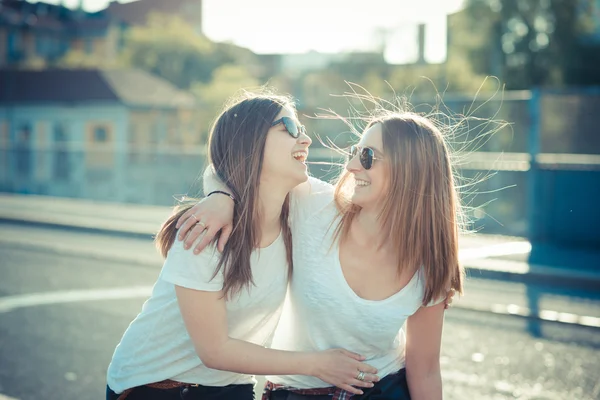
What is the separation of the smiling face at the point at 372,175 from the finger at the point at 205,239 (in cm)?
56

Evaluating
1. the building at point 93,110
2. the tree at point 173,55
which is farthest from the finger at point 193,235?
the tree at point 173,55

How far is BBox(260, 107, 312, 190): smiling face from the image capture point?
284 centimetres

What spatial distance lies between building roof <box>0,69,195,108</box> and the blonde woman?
44206 mm

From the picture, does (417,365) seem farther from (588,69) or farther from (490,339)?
(588,69)

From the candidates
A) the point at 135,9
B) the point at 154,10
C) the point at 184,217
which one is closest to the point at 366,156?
the point at 184,217

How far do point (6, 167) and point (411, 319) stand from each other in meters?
20.7

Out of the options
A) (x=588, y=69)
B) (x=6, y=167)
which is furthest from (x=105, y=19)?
(x=6, y=167)

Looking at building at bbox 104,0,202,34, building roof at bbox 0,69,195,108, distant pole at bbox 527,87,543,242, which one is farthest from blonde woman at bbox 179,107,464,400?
building at bbox 104,0,202,34

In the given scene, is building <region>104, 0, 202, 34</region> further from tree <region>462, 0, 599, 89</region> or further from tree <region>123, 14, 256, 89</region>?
tree <region>462, 0, 599, 89</region>

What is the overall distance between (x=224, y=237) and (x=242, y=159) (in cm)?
31

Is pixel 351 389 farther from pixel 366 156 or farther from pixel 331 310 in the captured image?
pixel 366 156

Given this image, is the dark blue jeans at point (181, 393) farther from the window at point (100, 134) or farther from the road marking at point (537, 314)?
the window at point (100, 134)

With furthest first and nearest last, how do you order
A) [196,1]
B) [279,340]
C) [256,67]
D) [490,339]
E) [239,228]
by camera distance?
[196,1], [256,67], [490,339], [279,340], [239,228]

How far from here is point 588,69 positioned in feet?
150
